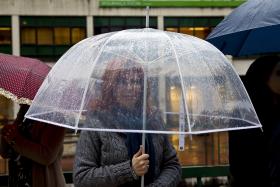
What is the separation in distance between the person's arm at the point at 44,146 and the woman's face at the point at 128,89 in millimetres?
1434

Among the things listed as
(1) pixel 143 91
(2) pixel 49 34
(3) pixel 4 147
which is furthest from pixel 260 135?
(2) pixel 49 34

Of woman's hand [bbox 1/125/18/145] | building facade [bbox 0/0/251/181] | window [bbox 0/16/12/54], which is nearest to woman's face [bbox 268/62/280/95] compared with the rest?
woman's hand [bbox 1/125/18/145]

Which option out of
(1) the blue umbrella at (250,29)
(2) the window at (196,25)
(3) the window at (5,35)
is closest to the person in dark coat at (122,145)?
(1) the blue umbrella at (250,29)

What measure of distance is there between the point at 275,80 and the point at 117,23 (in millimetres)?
29677

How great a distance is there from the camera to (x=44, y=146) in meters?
4.45

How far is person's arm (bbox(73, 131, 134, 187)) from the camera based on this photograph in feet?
11.2

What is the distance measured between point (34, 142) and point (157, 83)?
1648 millimetres

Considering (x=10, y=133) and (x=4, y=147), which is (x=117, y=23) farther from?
(x=10, y=133)

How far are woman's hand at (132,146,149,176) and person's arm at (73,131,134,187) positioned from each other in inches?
1.8

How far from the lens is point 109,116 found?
3.19 meters

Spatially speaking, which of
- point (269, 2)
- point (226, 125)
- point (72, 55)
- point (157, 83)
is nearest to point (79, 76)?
point (72, 55)

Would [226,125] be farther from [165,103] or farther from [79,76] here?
[79,76]

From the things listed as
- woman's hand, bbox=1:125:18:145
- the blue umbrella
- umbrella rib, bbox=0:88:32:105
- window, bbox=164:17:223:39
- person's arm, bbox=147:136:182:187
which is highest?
window, bbox=164:17:223:39

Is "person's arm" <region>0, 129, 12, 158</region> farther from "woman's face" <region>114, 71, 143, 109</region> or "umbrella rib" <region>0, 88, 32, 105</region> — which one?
"woman's face" <region>114, 71, 143, 109</region>
